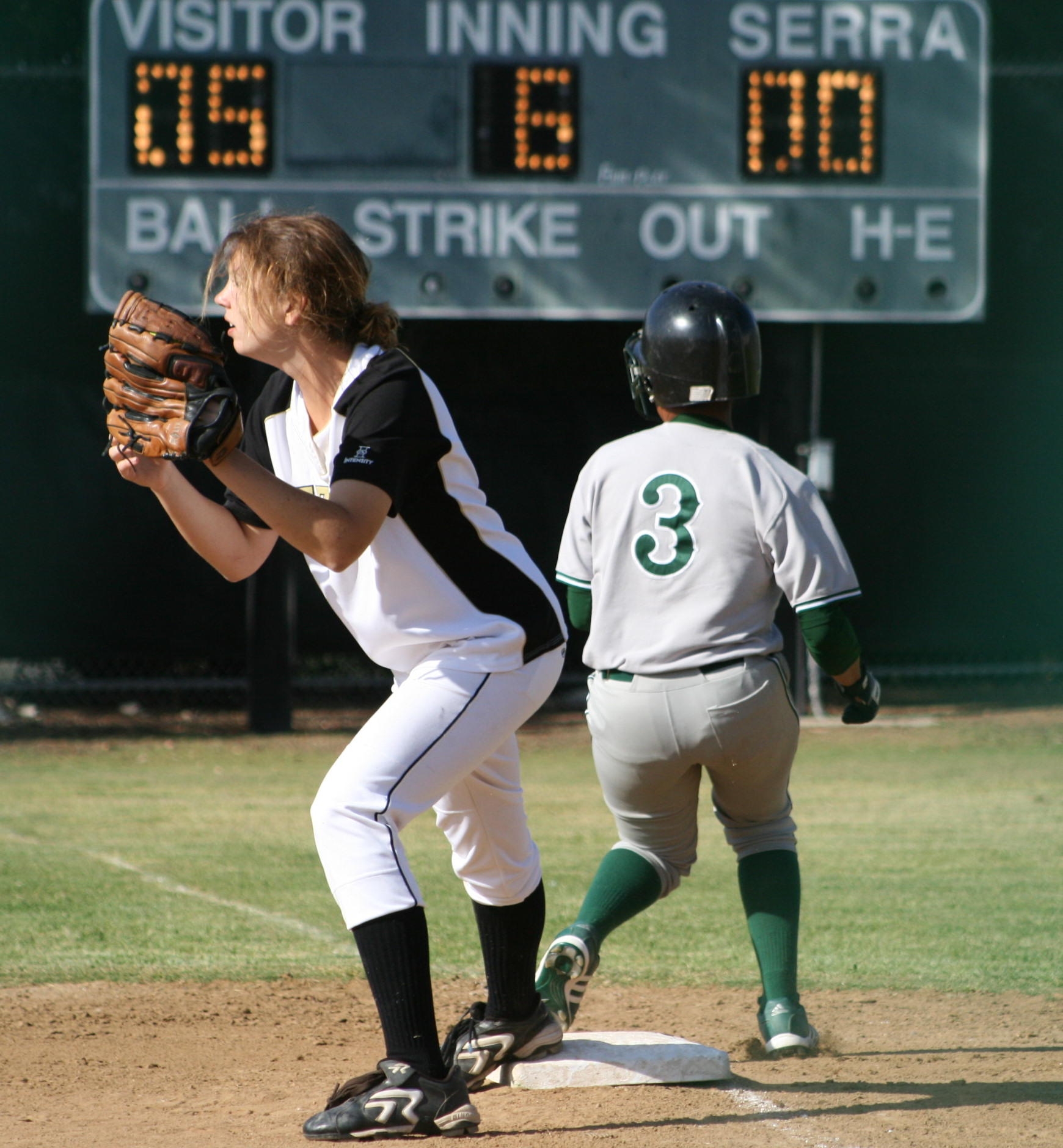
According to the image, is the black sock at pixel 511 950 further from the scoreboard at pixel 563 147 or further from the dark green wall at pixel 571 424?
the dark green wall at pixel 571 424

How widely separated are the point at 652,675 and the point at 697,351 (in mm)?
746

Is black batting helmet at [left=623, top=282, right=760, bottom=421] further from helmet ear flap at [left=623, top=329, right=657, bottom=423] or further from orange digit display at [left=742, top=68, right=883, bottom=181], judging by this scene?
orange digit display at [left=742, top=68, right=883, bottom=181]

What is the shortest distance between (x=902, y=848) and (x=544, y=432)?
635cm

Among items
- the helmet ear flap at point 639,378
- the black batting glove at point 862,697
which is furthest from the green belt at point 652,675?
the helmet ear flap at point 639,378

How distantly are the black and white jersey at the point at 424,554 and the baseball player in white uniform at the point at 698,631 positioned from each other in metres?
0.38

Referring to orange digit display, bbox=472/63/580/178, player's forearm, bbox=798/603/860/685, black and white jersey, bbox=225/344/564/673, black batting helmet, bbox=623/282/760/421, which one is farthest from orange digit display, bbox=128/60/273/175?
player's forearm, bbox=798/603/860/685

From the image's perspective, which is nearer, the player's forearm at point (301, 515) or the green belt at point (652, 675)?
the player's forearm at point (301, 515)

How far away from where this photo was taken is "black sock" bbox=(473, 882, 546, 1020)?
3.19 meters

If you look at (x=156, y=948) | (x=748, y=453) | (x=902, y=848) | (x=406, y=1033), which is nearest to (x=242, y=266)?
(x=748, y=453)

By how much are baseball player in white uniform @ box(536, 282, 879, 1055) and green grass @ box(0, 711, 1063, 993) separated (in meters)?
0.96

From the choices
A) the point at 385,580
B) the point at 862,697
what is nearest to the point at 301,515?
the point at 385,580

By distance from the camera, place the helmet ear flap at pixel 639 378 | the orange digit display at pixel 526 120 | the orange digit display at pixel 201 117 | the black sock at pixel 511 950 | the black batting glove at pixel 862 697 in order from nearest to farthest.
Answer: the black sock at pixel 511 950, the black batting glove at pixel 862 697, the helmet ear flap at pixel 639 378, the orange digit display at pixel 201 117, the orange digit display at pixel 526 120

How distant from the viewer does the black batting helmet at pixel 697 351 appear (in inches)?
136

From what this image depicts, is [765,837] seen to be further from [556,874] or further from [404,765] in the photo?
[556,874]
